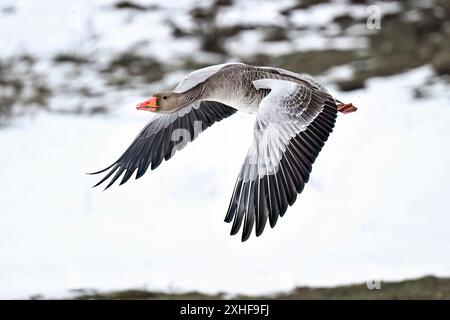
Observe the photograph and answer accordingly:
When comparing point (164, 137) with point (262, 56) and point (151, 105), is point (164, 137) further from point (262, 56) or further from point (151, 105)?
point (262, 56)

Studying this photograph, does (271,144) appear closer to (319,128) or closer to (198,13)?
(319,128)

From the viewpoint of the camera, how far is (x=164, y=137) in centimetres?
556

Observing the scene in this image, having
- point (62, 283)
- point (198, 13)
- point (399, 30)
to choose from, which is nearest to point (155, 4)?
point (198, 13)

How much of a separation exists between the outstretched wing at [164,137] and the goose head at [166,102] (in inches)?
28.7

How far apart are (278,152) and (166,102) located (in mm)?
729

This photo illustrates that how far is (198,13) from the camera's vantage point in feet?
52.9

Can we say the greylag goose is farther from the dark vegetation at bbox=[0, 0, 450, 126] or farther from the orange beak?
the dark vegetation at bbox=[0, 0, 450, 126]

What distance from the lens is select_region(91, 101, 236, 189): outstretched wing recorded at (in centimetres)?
550

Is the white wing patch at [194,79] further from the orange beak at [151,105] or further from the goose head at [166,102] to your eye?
the orange beak at [151,105]

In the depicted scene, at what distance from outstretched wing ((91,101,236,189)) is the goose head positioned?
2.39 ft

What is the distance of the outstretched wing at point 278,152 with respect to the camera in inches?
167

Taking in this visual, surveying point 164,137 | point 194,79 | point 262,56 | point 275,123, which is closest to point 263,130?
point 275,123

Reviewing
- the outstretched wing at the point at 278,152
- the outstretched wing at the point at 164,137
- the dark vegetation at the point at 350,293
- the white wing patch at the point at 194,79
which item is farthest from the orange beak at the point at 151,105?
the dark vegetation at the point at 350,293
